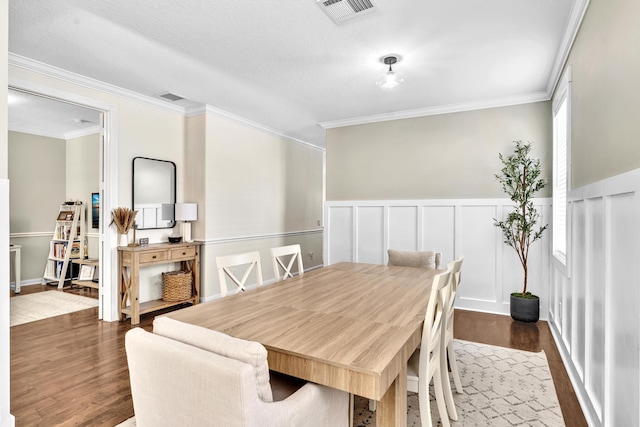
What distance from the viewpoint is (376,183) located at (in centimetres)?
497

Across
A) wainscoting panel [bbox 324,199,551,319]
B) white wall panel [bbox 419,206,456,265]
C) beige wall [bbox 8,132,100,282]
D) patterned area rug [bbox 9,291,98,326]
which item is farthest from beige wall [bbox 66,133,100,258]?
white wall panel [bbox 419,206,456,265]

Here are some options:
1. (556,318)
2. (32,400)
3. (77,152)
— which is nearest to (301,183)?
(77,152)

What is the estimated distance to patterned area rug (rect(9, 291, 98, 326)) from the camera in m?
3.94

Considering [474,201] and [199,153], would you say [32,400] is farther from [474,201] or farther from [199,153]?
[474,201]

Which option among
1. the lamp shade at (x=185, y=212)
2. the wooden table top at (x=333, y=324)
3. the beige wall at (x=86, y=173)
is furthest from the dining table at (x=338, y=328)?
the beige wall at (x=86, y=173)

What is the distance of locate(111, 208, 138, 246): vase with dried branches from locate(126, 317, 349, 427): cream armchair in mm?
3080

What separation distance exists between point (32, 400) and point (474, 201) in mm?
4623

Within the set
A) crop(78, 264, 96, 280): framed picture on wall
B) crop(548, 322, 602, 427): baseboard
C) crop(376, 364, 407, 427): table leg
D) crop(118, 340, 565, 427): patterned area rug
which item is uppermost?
crop(376, 364, 407, 427): table leg

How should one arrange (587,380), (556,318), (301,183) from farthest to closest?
(301,183) → (556,318) → (587,380)

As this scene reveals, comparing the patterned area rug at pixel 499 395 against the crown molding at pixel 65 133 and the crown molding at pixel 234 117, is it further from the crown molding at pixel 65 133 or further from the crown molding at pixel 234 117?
the crown molding at pixel 65 133

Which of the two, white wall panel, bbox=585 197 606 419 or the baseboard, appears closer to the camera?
white wall panel, bbox=585 197 606 419

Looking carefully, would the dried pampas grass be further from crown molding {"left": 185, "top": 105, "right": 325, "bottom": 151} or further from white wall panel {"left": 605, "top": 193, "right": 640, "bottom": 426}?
white wall panel {"left": 605, "top": 193, "right": 640, "bottom": 426}

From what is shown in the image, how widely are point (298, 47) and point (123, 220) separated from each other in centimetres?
269

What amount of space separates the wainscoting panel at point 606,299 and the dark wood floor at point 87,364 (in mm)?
361
